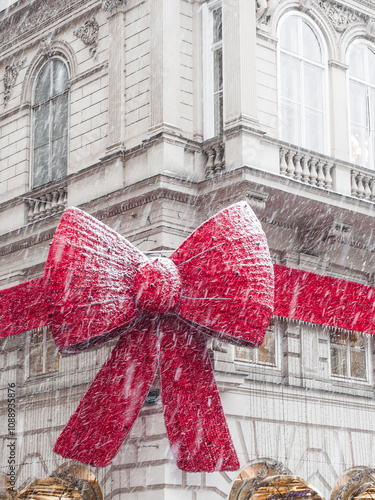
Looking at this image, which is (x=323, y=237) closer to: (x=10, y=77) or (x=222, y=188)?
(x=222, y=188)

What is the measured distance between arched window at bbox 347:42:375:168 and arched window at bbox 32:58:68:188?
16.5ft

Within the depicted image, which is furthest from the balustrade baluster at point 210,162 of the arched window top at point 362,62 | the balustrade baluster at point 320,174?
the arched window top at point 362,62

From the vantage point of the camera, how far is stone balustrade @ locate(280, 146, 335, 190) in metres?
15.2

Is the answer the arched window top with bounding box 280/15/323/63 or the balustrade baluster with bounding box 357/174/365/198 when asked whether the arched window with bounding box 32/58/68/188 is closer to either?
the arched window top with bounding box 280/15/323/63

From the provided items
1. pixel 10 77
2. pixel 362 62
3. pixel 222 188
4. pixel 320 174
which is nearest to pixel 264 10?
pixel 362 62

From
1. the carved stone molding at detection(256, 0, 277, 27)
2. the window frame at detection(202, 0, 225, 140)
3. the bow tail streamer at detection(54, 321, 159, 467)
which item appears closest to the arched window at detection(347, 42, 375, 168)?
the carved stone molding at detection(256, 0, 277, 27)

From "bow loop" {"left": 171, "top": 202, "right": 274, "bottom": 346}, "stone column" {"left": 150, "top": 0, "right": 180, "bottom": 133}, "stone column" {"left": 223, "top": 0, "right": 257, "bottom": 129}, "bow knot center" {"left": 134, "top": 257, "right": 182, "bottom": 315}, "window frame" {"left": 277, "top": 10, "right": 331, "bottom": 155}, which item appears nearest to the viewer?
"bow loop" {"left": 171, "top": 202, "right": 274, "bottom": 346}

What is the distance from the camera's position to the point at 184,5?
1581 centimetres

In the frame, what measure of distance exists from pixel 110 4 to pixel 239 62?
287cm

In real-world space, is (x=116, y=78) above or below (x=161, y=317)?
above

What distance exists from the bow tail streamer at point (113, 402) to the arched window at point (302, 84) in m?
4.78

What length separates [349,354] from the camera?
16062mm

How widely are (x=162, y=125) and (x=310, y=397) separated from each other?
4.77 metres

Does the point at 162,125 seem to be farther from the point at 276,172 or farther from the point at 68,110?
the point at 68,110
